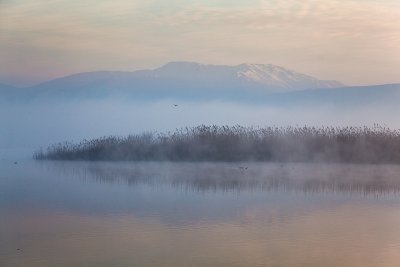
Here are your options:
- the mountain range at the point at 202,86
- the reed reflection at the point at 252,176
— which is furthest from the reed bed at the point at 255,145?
the mountain range at the point at 202,86

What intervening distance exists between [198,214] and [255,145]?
681 mm

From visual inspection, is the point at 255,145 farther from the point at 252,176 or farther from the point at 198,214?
the point at 198,214

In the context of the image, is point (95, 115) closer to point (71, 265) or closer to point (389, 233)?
point (71, 265)

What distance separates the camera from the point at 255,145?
17.0ft

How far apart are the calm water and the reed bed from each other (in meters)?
0.08

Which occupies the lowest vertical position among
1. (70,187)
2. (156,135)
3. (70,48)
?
(70,187)

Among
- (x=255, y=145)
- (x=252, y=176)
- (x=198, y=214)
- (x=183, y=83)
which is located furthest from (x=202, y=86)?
(x=198, y=214)

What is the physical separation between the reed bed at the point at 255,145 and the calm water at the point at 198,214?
0.08 meters

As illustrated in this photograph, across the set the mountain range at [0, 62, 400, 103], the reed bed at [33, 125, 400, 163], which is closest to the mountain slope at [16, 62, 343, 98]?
the mountain range at [0, 62, 400, 103]

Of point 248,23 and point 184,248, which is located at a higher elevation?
point 248,23

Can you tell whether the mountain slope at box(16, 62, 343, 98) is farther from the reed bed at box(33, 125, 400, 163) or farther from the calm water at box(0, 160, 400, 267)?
the calm water at box(0, 160, 400, 267)

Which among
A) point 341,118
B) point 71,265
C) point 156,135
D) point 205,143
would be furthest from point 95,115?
point 341,118

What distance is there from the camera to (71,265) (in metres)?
4.44

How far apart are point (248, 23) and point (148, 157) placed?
1.19 metres
